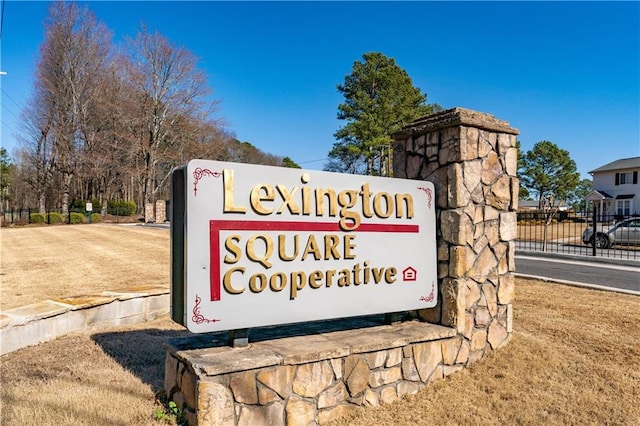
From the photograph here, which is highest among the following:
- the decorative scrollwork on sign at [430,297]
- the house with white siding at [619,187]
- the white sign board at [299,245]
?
the house with white siding at [619,187]

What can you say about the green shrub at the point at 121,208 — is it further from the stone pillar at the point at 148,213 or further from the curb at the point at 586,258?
the curb at the point at 586,258

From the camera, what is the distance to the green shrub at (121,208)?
117 feet

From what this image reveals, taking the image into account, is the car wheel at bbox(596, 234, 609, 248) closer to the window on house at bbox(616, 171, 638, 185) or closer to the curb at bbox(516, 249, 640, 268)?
the curb at bbox(516, 249, 640, 268)

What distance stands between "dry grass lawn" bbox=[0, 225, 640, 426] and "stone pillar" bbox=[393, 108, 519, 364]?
0.41 metres

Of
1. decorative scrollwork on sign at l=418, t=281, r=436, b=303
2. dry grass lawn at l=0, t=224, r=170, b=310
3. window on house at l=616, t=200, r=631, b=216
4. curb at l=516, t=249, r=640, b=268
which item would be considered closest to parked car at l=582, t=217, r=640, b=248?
curb at l=516, t=249, r=640, b=268

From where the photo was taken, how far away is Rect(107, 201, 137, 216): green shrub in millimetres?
35750

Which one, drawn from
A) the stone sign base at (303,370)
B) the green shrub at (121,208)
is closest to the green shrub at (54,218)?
the green shrub at (121,208)

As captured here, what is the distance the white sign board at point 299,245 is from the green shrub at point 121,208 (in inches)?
1422

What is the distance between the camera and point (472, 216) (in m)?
3.94

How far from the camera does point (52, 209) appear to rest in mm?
35750

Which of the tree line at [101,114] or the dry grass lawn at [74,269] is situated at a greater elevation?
the tree line at [101,114]

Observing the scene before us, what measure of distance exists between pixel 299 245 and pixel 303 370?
2.98ft

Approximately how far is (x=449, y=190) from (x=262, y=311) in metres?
2.10

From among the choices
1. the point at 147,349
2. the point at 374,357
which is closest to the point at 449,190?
the point at 374,357
